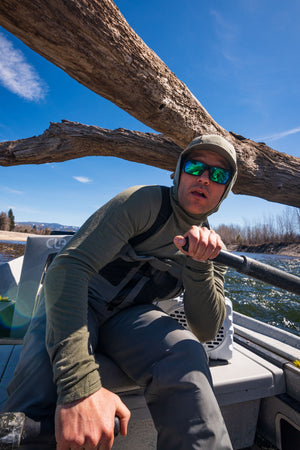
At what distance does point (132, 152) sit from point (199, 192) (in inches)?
117

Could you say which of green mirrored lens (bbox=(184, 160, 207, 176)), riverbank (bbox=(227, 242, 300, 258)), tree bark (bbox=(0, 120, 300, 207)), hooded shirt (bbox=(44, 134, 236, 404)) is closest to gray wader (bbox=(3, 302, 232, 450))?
hooded shirt (bbox=(44, 134, 236, 404))

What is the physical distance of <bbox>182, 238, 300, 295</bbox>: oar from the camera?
861 mm

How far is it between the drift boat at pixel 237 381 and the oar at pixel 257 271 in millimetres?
25

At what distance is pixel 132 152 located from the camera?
3.92m

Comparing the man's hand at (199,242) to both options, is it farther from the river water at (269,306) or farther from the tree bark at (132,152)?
the river water at (269,306)

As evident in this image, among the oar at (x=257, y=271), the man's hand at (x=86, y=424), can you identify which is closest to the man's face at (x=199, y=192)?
the oar at (x=257, y=271)

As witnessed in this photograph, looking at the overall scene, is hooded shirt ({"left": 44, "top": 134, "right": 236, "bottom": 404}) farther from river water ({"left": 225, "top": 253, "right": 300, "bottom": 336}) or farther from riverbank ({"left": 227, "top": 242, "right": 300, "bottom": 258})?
riverbank ({"left": 227, "top": 242, "right": 300, "bottom": 258})

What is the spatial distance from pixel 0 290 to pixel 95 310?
2101 mm

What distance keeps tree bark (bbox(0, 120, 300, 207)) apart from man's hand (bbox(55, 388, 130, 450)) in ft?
10.5

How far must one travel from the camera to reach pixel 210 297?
1.02m

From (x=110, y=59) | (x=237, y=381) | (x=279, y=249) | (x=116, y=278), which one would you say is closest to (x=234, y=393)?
(x=237, y=381)

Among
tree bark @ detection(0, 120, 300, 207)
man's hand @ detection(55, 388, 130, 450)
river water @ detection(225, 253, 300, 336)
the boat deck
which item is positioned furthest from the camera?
river water @ detection(225, 253, 300, 336)

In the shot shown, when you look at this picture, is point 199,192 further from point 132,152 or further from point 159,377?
point 132,152

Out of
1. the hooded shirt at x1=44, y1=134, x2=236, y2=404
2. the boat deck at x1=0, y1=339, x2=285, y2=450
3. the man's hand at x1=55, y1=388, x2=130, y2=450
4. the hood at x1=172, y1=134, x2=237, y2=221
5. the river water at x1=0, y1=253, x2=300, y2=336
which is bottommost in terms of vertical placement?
the river water at x1=0, y1=253, x2=300, y2=336
